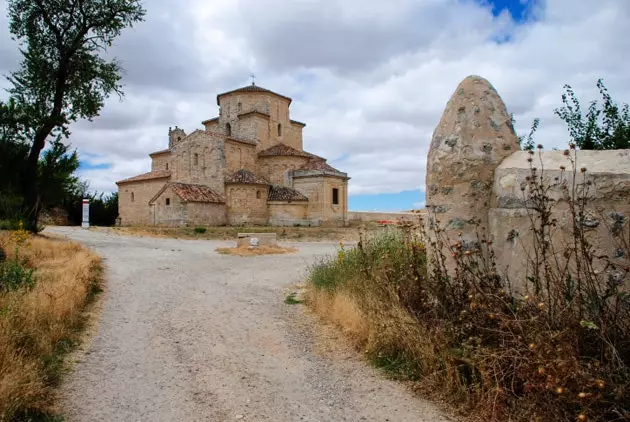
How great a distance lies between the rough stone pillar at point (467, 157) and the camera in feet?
16.4

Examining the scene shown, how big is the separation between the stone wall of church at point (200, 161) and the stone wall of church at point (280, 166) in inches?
141

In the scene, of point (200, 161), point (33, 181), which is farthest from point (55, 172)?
point (200, 161)

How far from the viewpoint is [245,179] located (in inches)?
1214

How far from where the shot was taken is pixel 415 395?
4055mm

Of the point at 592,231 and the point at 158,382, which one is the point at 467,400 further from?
the point at 158,382

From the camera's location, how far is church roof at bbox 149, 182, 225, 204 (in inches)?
1113

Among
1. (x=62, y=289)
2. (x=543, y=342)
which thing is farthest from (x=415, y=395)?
(x=62, y=289)

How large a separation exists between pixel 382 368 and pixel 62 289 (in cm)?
530

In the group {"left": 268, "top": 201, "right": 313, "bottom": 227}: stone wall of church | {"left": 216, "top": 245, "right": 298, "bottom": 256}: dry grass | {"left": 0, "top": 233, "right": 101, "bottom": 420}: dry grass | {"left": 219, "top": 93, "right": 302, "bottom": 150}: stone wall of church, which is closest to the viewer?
{"left": 0, "top": 233, "right": 101, "bottom": 420}: dry grass

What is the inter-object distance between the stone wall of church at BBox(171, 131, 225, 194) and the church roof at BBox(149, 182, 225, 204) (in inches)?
29.0

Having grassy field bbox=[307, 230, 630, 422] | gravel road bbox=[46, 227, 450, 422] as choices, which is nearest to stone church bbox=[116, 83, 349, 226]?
gravel road bbox=[46, 227, 450, 422]

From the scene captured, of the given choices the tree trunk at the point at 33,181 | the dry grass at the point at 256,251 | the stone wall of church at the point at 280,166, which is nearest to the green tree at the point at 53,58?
the tree trunk at the point at 33,181

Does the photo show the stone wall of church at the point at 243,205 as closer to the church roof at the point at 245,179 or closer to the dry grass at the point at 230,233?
the church roof at the point at 245,179

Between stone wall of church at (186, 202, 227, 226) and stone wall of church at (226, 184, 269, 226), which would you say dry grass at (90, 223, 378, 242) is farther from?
stone wall of church at (226, 184, 269, 226)
